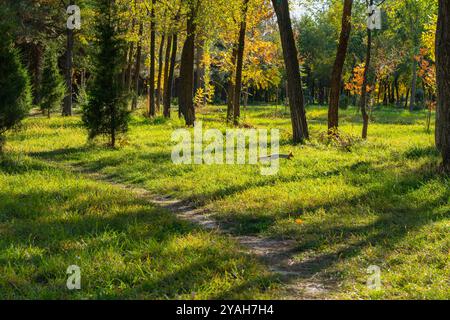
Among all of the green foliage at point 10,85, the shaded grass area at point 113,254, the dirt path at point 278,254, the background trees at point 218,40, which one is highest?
the background trees at point 218,40

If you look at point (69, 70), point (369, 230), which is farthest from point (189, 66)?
point (369, 230)

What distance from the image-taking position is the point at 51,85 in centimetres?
2838

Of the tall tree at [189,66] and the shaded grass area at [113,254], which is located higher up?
the tall tree at [189,66]

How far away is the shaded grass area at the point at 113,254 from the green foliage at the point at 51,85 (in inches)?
805

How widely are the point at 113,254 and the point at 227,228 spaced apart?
7.51ft

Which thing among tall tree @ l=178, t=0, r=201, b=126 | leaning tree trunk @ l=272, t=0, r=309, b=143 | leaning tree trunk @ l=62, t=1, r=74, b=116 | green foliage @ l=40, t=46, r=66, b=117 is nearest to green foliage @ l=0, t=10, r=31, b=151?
leaning tree trunk @ l=272, t=0, r=309, b=143

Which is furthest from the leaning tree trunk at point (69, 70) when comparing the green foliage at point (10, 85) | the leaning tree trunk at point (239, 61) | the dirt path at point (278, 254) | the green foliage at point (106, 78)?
the dirt path at point (278, 254)

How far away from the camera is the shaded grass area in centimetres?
509

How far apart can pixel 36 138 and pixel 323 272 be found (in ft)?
52.9

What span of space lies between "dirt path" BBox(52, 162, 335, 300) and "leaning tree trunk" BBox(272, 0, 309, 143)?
8.07 meters

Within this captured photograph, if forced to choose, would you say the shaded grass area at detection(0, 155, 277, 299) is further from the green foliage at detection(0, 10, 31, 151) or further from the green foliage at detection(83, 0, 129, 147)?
the green foliage at detection(83, 0, 129, 147)

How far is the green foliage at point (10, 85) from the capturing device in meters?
13.3

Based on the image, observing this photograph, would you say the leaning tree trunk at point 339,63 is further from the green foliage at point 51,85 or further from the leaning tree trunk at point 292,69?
the green foliage at point 51,85

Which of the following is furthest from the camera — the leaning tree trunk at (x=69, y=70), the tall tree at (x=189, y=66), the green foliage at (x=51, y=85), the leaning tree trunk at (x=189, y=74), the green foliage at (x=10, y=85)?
the leaning tree trunk at (x=69, y=70)
